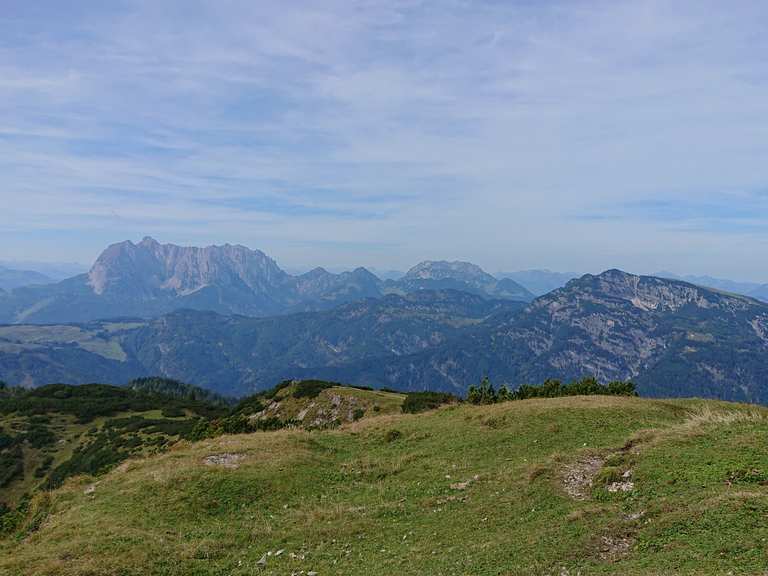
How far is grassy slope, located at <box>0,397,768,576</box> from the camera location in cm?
1680

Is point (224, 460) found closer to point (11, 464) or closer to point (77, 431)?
point (11, 464)

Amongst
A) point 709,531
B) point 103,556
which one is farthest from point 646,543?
point 103,556

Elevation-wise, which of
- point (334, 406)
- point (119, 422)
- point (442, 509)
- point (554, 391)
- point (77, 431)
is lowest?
point (77, 431)

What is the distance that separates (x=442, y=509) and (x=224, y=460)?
57.6ft

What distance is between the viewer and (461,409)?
160 ft

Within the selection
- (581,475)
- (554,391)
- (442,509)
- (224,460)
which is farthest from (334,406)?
(581,475)

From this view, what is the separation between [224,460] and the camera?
33.6m

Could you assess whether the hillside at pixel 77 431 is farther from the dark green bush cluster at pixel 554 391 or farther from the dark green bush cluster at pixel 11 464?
the dark green bush cluster at pixel 554 391

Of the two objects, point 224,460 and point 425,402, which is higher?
point 224,460

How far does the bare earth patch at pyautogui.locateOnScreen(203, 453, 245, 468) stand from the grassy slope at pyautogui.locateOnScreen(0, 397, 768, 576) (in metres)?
0.93

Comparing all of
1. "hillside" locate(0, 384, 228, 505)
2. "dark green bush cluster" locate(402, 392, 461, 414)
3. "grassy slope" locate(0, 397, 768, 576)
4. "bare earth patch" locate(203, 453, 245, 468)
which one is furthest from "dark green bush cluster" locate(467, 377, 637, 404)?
"hillside" locate(0, 384, 228, 505)

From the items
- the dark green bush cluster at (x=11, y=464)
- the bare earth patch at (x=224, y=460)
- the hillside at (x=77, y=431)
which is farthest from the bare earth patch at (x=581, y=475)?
the dark green bush cluster at (x=11, y=464)

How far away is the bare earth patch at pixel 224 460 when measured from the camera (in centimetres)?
3241

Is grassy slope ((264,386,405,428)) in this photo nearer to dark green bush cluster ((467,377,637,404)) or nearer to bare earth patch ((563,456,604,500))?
dark green bush cluster ((467,377,637,404))
